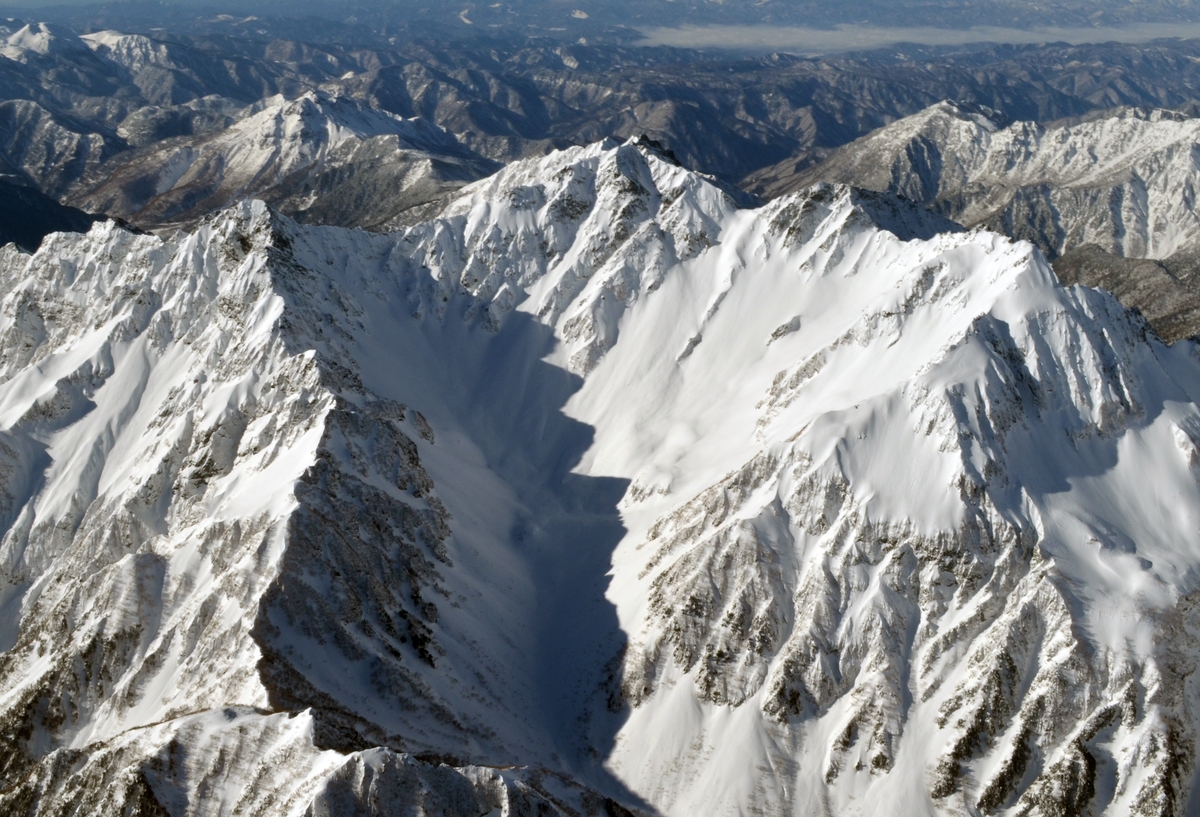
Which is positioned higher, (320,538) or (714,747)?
(320,538)

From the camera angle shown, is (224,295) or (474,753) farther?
(224,295)

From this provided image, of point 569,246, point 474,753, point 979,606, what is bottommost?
point 474,753

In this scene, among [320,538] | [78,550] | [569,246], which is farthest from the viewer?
[569,246]

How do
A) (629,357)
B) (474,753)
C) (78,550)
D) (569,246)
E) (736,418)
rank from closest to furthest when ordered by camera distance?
(474,753) < (78,550) < (736,418) < (629,357) < (569,246)

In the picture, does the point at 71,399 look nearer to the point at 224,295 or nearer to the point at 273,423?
the point at 224,295

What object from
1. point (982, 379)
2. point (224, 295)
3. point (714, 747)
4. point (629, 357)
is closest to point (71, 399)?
point (224, 295)

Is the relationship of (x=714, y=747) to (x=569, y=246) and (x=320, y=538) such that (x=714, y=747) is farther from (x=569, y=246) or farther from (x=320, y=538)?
(x=569, y=246)
